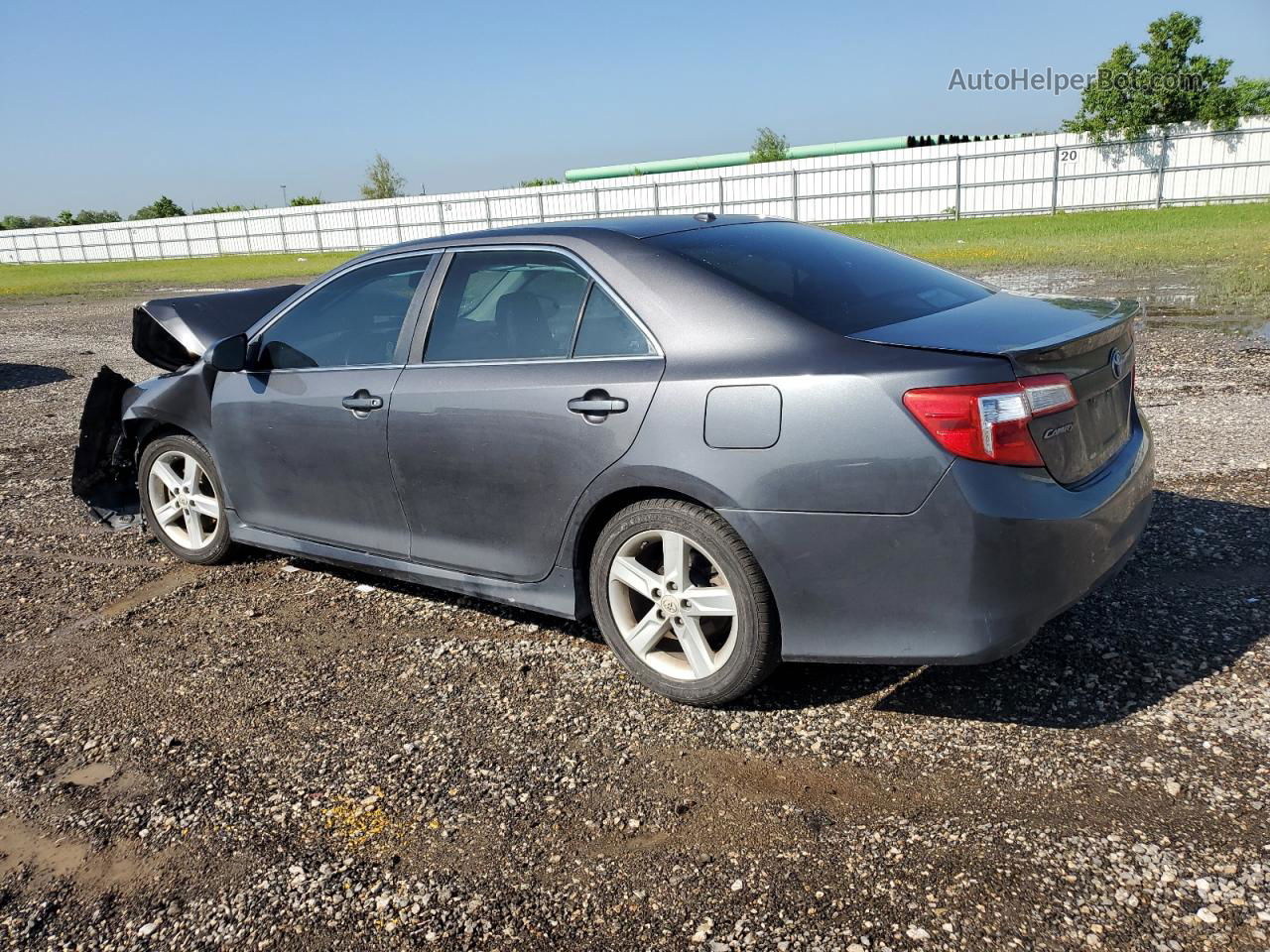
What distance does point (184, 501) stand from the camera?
546cm

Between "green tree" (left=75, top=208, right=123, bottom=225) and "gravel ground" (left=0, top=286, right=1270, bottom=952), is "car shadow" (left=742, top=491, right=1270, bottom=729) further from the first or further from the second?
"green tree" (left=75, top=208, right=123, bottom=225)

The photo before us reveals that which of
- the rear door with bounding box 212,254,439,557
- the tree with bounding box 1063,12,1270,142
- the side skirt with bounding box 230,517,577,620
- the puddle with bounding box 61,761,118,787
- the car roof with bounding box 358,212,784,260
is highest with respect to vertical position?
the tree with bounding box 1063,12,1270,142

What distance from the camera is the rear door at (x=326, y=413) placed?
14.3 ft

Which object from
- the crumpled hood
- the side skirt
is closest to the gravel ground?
the side skirt

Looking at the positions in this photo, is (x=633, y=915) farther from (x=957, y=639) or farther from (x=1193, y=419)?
(x=1193, y=419)

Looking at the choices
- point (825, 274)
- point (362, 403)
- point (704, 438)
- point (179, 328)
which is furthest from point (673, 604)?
point (179, 328)

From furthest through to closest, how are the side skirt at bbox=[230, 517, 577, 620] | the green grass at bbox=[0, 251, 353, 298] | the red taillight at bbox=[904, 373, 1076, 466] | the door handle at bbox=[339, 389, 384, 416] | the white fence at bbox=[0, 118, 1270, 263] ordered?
the green grass at bbox=[0, 251, 353, 298], the white fence at bbox=[0, 118, 1270, 263], the door handle at bbox=[339, 389, 384, 416], the side skirt at bbox=[230, 517, 577, 620], the red taillight at bbox=[904, 373, 1076, 466]

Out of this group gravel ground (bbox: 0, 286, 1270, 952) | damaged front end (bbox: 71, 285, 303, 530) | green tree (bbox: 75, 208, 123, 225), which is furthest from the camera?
green tree (bbox: 75, 208, 123, 225)

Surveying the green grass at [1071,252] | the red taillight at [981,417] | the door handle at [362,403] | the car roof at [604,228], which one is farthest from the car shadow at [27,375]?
the green grass at [1071,252]

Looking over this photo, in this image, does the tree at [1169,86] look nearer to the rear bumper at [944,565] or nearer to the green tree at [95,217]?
the rear bumper at [944,565]

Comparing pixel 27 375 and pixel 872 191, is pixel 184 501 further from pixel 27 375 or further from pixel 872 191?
pixel 872 191

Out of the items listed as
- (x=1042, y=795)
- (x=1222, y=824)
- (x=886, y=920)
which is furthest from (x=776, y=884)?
(x=1222, y=824)

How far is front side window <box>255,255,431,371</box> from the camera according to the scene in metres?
4.44

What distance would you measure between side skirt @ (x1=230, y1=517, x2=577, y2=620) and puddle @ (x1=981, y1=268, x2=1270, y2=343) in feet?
30.1
